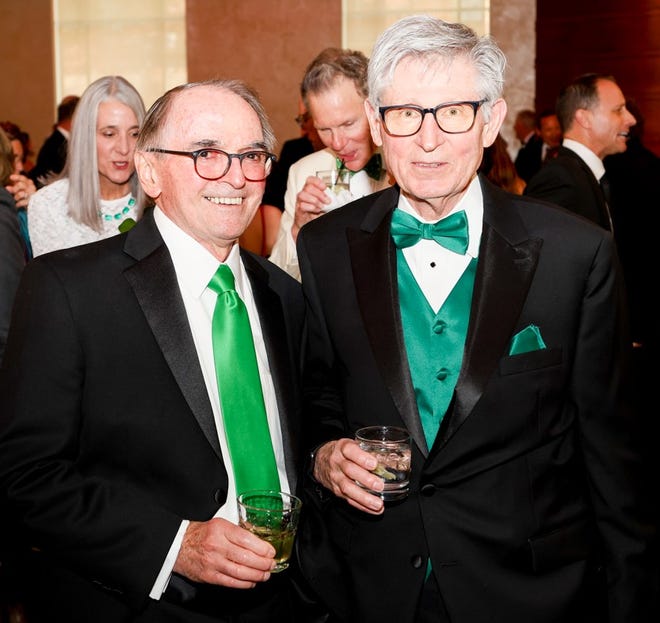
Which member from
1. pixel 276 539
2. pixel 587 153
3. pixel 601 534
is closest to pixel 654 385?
pixel 587 153

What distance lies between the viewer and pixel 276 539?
5.26 feet

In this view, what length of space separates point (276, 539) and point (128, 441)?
38 cm

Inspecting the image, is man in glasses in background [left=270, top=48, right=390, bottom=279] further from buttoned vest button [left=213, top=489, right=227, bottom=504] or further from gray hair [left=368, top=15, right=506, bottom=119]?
buttoned vest button [left=213, top=489, right=227, bottom=504]

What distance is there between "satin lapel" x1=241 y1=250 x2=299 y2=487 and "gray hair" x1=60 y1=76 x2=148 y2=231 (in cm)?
147

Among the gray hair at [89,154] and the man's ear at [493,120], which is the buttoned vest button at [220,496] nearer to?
the man's ear at [493,120]

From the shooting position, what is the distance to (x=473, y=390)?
1804 mm

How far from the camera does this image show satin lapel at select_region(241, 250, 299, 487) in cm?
198

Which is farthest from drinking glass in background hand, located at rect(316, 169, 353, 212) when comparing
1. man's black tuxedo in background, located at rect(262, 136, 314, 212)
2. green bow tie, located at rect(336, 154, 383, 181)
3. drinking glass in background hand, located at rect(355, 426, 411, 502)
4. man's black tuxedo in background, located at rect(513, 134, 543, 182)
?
man's black tuxedo in background, located at rect(513, 134, 543, 182)

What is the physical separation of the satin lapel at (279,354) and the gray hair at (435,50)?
50 centimetres

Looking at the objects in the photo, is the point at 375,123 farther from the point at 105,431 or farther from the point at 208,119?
the point at 105,431

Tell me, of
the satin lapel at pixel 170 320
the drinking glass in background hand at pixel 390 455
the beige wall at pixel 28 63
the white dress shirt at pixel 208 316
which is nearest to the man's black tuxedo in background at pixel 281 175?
the white dress shirt at pixel 208 316

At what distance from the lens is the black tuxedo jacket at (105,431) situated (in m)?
1.71

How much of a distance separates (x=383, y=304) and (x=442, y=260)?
18 cm

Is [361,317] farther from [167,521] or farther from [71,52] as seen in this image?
[71,52]
